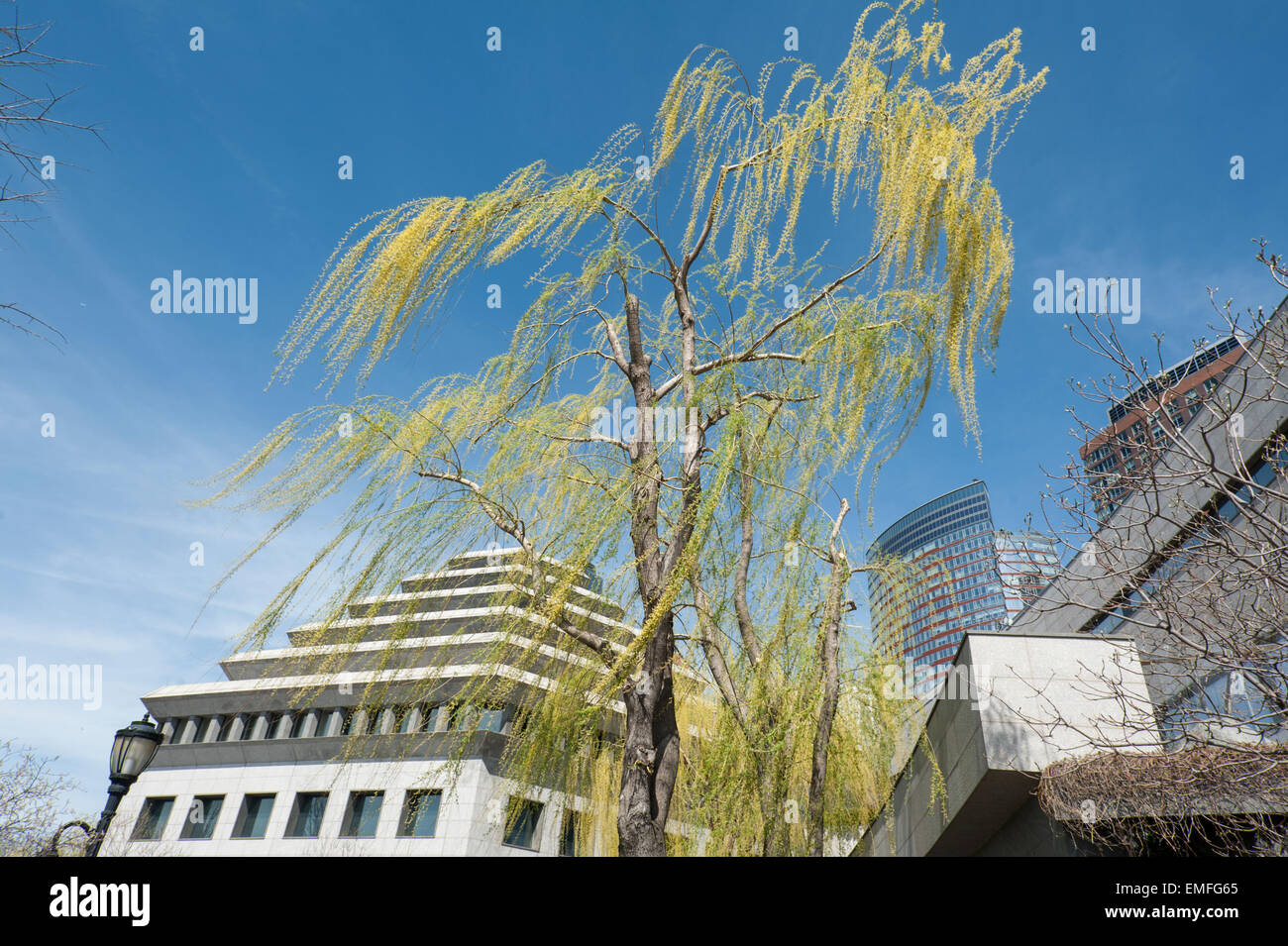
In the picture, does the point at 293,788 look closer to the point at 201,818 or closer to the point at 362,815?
the point at 362,815

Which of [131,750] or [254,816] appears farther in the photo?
[254,816]

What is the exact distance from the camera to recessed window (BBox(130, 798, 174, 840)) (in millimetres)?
24208

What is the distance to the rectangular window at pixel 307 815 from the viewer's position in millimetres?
21703

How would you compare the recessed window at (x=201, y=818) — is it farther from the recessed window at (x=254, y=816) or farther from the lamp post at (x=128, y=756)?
the lamp post at (x=128, y=756)

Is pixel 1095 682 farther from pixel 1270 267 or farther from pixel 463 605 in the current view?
pixel 463 605

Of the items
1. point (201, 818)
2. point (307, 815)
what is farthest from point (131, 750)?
point (201, 818)

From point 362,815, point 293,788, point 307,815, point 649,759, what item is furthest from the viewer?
point 293,788

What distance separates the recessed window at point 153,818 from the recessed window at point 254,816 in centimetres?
346

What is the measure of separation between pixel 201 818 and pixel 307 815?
4757 mm

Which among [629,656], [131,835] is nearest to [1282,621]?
[629,656]

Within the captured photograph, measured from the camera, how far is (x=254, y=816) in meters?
23.1

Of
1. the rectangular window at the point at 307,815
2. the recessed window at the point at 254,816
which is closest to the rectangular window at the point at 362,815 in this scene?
the rectangular window at the point at 307,815

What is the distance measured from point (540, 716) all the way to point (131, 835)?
26.7m
